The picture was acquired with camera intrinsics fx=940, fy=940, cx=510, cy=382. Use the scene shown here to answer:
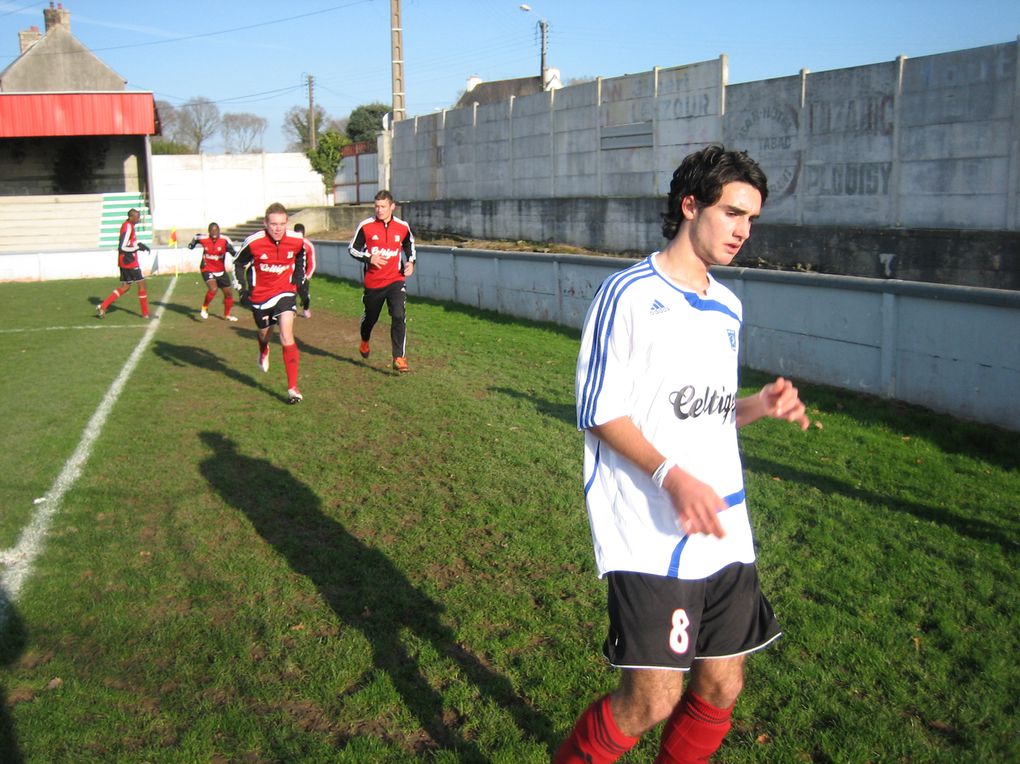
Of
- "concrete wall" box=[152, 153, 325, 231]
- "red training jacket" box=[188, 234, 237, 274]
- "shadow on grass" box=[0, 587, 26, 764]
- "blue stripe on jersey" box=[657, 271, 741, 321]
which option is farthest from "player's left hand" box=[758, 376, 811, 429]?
"concrete wall" box=[152, 153, 325, 231]

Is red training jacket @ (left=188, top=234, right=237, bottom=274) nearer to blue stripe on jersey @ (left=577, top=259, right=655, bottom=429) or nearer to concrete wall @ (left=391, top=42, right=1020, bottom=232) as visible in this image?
concrete wall @ (left=391, top=42, right=1020, bottom=232)

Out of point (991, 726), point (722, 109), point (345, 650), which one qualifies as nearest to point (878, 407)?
point (991, 726)

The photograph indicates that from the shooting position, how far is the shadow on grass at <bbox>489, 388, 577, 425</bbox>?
9.51 m

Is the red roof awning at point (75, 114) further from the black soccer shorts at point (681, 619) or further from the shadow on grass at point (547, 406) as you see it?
the black soccer shorts at point (681, 619)

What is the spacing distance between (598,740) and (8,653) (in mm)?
3172

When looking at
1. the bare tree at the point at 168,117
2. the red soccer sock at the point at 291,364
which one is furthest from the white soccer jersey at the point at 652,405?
the bare tree at the point at 168,117

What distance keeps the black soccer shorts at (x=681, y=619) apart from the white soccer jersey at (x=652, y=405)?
48 millimetres

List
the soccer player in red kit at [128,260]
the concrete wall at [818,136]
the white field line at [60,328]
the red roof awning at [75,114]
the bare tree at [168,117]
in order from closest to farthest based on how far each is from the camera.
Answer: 1. the concrete wall at [818,136]
2. the white field line at [60,328]
3. the soccer player in red kit at [128,260]
4. the red roof awning at [75,114]
5. the bare tree at [168,117]

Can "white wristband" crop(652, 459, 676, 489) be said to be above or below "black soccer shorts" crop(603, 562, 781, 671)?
above

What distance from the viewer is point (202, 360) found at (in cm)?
1398

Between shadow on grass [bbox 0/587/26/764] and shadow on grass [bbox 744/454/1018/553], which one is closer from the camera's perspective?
shadow on grass [bbox 0/587/26/764]

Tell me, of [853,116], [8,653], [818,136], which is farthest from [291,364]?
[818,136]

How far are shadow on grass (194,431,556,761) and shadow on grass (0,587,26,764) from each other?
1.28 meters

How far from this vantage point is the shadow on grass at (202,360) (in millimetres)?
11788
